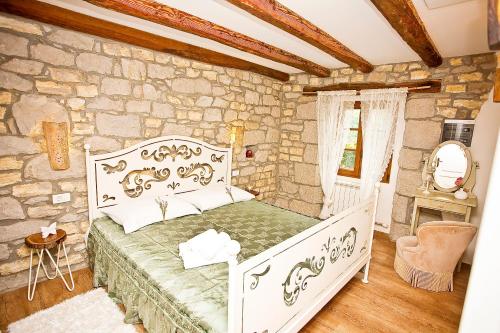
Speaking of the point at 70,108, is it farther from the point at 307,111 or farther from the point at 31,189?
the point at 307,111

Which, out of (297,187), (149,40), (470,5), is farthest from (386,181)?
(149,40)

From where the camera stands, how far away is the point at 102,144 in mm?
2875

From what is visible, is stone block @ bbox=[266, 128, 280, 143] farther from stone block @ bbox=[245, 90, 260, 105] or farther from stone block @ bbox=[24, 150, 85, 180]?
stone block @ bbox=[24, 150, 85, 180]

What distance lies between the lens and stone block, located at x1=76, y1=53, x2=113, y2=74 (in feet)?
8.63

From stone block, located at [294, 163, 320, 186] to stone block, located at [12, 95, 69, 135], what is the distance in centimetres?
375

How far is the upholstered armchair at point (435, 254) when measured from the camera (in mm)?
2678

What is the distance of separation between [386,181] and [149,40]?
156 inches

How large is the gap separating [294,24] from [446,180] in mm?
2996

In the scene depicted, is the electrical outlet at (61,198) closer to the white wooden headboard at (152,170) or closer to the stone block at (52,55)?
the white wooden headboard at (152,170)

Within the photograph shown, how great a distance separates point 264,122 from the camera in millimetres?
4793

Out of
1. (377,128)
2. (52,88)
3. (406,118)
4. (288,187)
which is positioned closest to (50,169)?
(52,88)

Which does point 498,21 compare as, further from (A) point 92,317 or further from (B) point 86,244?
(B) point 86,244

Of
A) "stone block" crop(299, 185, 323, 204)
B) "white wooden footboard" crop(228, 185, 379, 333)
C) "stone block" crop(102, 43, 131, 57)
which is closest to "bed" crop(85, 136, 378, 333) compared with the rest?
"white wooden footboard" crop(228, 185, 379, 333)

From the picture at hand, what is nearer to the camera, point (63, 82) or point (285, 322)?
point (285, 322)
